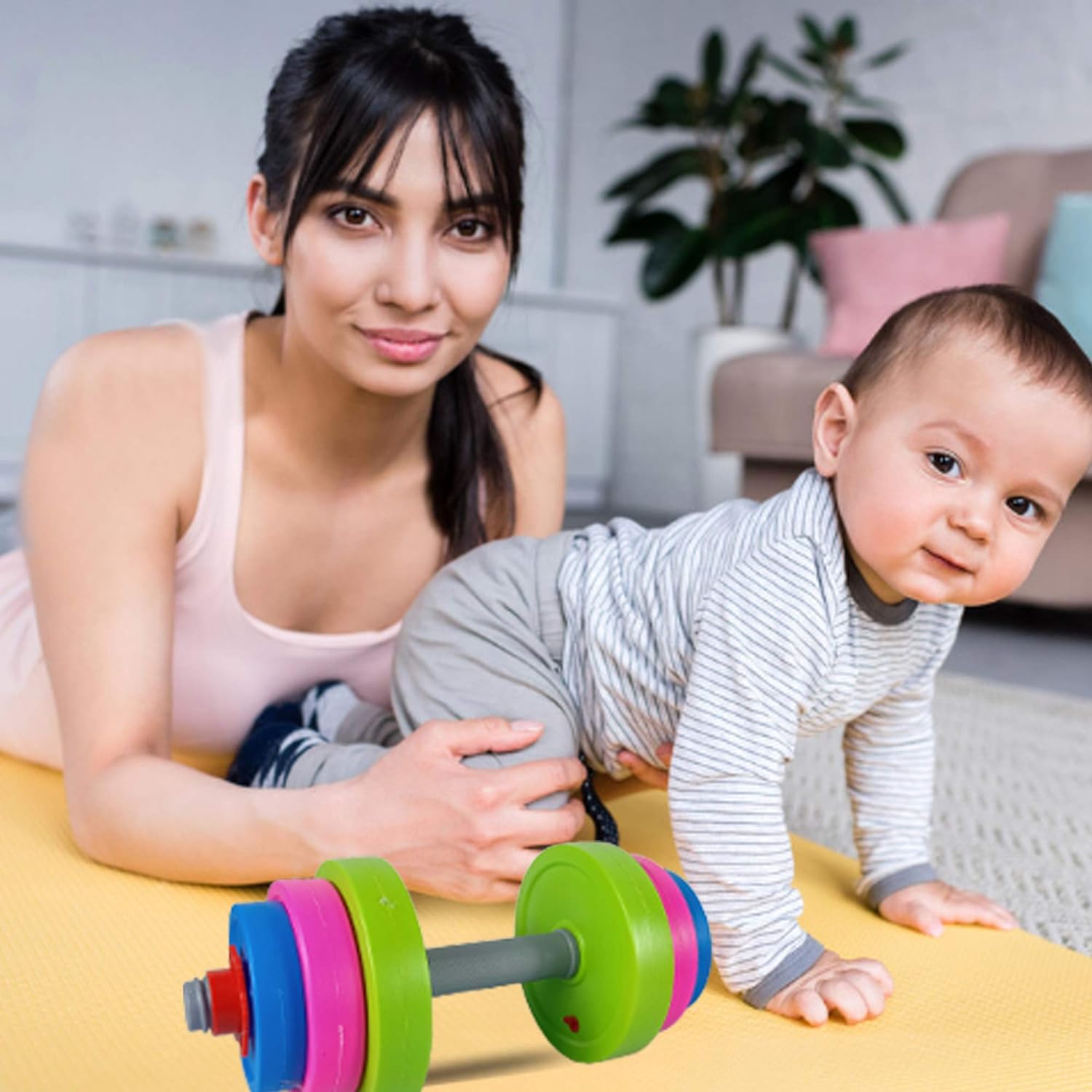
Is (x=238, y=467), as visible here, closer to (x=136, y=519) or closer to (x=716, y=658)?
(x=136, y=519)

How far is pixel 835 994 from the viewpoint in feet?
2.61

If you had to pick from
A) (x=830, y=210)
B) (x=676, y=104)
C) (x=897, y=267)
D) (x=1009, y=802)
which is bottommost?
(x=1009, y=802)

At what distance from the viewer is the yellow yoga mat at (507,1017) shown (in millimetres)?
706

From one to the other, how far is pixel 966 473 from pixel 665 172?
316cm

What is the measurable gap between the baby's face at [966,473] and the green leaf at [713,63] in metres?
3.17

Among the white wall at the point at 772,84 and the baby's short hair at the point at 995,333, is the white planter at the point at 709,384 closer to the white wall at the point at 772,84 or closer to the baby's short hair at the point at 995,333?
the white wall at the point at 772,84

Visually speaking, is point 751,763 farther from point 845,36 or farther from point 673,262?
point 845,36

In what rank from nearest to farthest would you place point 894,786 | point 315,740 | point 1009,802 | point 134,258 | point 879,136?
1. point 894,786
2. point 315,740
3. point 1009,802
4. point 879,136
5. point 134,258

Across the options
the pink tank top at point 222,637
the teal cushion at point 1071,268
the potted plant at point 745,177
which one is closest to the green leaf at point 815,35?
the potted plant at point 745,177

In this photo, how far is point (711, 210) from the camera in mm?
3775

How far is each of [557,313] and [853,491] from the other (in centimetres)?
423

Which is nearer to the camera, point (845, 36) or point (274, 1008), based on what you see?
point (274, 1008)

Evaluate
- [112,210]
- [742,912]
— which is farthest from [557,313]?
[742,912]

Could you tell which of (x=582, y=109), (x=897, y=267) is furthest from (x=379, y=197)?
(x=582, y=109)
